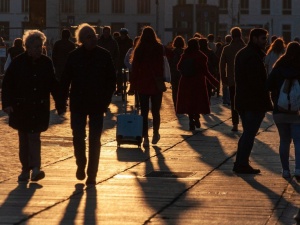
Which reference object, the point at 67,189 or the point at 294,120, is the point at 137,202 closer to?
the point at 67,189

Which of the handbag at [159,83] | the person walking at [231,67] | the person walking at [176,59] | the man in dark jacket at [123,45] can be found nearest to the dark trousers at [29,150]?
the handbag at [159,83]

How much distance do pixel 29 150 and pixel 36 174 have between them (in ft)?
1.17

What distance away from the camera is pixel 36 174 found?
43.7 ft

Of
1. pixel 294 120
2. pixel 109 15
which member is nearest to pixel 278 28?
pixel 109 15

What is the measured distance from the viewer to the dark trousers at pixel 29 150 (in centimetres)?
1347

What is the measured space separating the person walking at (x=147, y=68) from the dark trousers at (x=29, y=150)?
458 cm

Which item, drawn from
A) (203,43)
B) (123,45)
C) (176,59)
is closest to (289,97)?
(176,59)

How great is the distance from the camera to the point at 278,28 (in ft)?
358

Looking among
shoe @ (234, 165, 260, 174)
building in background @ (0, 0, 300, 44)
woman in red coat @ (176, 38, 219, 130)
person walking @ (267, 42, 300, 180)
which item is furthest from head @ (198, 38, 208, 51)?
building in background @ (0, 0, 300, 44)

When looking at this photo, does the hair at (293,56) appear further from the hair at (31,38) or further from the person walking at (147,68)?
the person walking at (147,68)

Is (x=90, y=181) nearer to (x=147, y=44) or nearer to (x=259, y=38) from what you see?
(x=259, y=38)

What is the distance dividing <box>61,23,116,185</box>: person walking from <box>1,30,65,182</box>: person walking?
9.1 inches

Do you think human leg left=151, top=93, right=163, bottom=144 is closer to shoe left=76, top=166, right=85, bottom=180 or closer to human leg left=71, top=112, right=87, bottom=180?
human leg left=71, top=112, right=87, bottom=180

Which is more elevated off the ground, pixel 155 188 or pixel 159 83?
pixel 159 83
